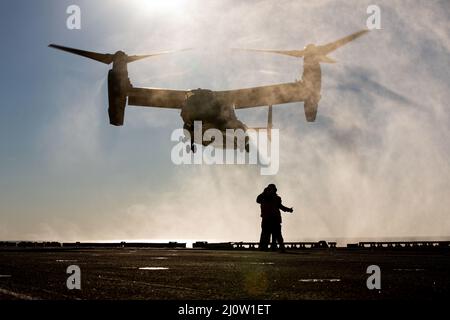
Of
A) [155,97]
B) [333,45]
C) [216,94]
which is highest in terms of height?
[333,45]

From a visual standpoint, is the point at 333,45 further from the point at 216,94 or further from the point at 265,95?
the point at 216,94

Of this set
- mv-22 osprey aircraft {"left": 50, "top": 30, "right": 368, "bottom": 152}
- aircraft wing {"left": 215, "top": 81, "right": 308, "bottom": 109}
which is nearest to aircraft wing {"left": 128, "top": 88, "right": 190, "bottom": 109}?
mv-22 osprey aircraft {"left": 50, "top": 30, "right": 368, "bottom": 152}

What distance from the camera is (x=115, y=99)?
37.0 meters

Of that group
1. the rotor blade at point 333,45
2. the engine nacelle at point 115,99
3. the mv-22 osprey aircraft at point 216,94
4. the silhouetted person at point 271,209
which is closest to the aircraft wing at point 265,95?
the mv-22 osprey aircraft at point 216,94

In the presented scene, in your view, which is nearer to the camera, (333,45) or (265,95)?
(333,45)

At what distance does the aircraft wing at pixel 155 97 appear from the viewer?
40.1 m

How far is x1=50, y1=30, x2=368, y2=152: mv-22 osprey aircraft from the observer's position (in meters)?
A: 34.7

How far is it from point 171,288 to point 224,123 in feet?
92.9

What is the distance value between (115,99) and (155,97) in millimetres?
4629

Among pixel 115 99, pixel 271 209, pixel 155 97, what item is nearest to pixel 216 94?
pixel 115 99

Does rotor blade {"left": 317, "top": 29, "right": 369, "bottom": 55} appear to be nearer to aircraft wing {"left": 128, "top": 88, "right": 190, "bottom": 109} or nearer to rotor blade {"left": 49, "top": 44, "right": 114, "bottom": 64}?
aircraft wing {"left": 128, "top": 88, "right": 190, "bottom": 109}
